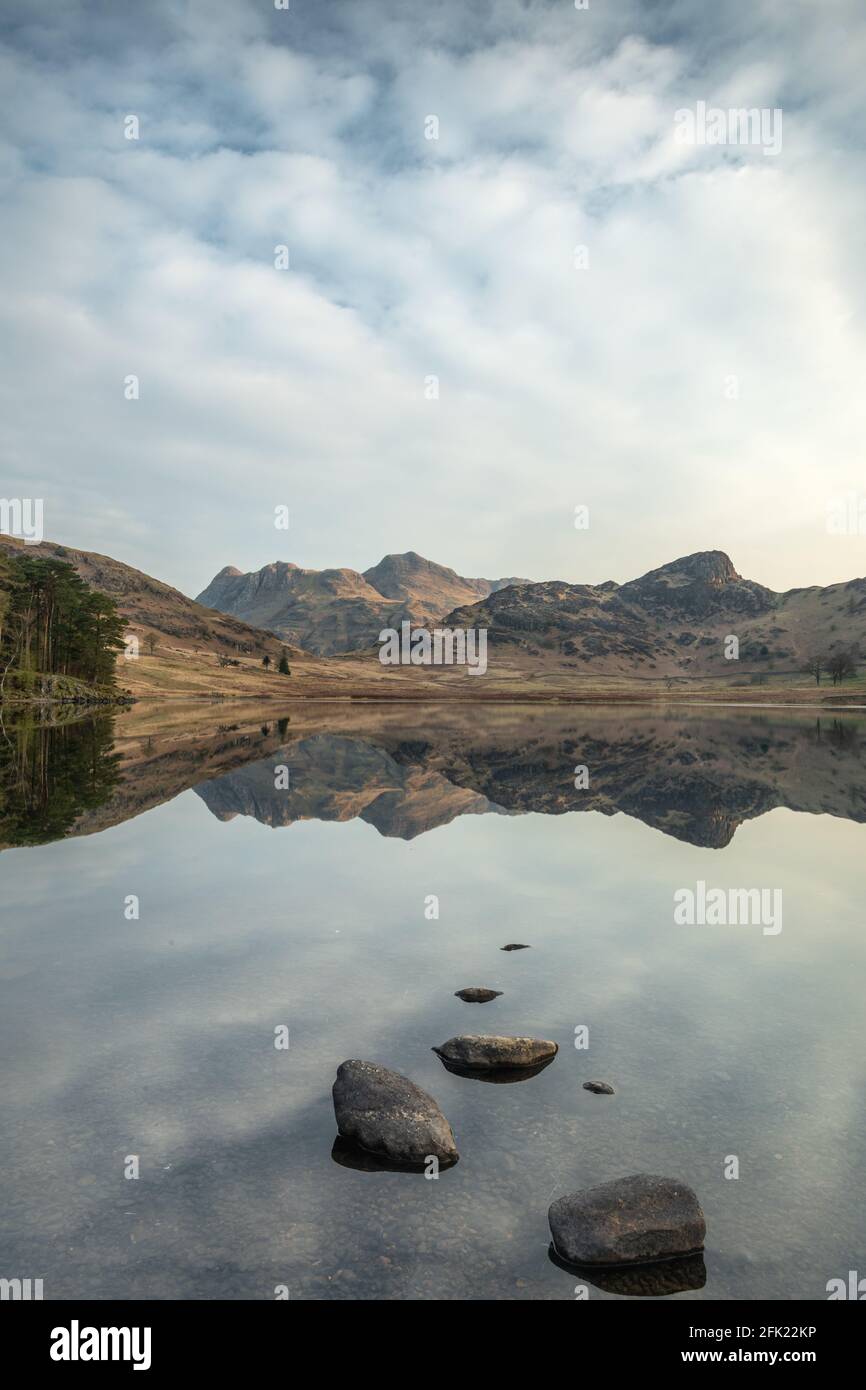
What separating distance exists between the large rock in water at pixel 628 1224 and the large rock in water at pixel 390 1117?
2.10 meters

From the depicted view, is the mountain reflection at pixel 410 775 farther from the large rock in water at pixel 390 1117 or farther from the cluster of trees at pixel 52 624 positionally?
the cluster of trees at pixel 52 624

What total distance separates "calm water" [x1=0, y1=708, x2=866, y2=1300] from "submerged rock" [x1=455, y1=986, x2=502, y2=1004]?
16.6 inches

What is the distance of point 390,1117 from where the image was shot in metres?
11.3

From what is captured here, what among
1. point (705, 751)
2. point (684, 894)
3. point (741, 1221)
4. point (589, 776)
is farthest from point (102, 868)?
point (705, 751)

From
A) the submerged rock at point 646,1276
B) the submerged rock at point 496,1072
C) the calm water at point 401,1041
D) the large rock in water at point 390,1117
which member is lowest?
the submerged rock at point 646,1276

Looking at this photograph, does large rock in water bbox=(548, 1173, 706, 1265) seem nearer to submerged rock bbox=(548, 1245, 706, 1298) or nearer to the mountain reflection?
submerged rock bbox=(548, 1245, 706, 1298)

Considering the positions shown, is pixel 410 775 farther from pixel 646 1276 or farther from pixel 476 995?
pixel 646 1276

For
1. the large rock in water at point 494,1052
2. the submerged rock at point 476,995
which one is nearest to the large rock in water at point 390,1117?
the large rock in water at point 494,1052

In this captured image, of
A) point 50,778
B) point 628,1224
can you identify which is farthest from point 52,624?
point 628,1224

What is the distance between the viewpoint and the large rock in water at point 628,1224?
907 centimetres

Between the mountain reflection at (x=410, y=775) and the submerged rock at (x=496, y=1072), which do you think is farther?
the mountain reflection at (x=410, y=775)

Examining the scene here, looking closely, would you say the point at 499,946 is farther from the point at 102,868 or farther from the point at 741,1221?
the point at 102,868

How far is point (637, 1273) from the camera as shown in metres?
9.06
